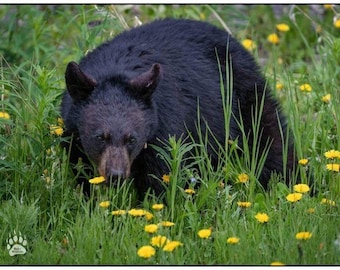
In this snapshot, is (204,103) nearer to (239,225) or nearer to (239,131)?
(239,131)

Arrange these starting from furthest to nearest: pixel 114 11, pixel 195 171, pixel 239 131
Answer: pixel 114 11, pixel 239 131, pixel 195 171

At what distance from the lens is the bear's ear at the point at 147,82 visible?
6562mm

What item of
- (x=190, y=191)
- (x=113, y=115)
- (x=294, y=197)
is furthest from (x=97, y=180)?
(x=294, y=197)

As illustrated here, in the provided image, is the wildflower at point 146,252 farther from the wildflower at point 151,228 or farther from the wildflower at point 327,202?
the wildflower at point 327,202

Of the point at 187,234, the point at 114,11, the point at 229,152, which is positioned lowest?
the point at 187,234

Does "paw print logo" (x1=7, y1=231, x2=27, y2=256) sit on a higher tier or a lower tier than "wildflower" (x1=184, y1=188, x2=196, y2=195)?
lower

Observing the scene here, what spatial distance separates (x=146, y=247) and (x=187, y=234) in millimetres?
840

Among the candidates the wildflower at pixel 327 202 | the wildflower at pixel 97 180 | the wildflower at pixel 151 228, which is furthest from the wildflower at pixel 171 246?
the wildflower at pixel 327 202

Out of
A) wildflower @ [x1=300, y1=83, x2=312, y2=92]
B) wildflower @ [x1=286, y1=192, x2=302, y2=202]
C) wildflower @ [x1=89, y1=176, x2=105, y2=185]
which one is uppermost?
wildflower @ [x1=300, y1=83, x2=312, y2=92]

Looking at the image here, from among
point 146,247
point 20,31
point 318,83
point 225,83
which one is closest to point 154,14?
point 20,31

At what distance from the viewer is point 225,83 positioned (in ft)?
24.9

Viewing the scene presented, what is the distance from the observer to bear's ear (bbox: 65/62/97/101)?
643 cm

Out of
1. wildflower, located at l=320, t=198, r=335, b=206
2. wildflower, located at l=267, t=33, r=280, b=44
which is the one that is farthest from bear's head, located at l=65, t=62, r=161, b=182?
wildflower, located at l=267, t=33, r=280, b=44

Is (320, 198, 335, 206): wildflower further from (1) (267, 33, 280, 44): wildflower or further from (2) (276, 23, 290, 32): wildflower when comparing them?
(2) (276, 23, 290, 32): wildflower
